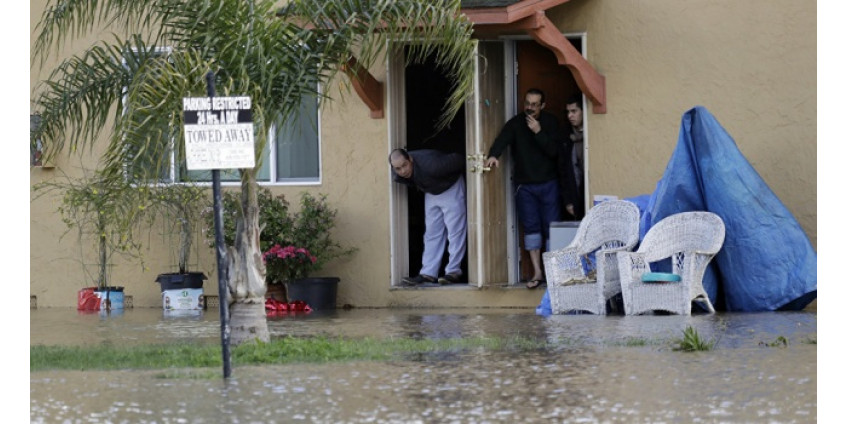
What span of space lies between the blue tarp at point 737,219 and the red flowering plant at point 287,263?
3611 mm

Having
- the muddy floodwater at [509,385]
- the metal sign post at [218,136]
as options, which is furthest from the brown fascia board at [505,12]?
the metal sign post at [218,136]

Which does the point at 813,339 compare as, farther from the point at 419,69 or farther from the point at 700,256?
the point at 419,69

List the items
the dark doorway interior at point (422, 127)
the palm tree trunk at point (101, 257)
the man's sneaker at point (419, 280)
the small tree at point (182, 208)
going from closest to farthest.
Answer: the man's sneaker at point (419, 280) → the small tree at point (182, 208) → the palm tree trunk at point (101, 257) → the dark doorway interior at point (422, 127)

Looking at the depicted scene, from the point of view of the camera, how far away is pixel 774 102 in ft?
47.9

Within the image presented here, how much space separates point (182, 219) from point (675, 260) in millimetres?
5804

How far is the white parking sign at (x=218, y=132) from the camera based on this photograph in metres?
9.26

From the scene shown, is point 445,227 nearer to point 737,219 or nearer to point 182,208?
point 182,208

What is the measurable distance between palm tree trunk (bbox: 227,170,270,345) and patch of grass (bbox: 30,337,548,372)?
0.68ft

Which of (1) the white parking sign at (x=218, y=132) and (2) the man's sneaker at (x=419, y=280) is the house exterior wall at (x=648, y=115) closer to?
(2) the man's sneaker at (x=419, y=280)

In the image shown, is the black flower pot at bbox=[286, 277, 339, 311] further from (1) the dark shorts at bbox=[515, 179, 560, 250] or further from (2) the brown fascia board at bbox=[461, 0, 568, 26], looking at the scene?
(2) the brown fascia board at bbox=[461, 0, 568, 26]

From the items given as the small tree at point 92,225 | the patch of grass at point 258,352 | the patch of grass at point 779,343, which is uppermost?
the small tree at point 92,225

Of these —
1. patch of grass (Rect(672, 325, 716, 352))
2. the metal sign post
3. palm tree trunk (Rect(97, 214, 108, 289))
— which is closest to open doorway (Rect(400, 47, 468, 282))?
palm tree trunk (Rect(97, 214, 108, 289))

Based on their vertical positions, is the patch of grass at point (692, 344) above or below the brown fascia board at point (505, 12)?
below

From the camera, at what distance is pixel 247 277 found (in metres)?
11.3
